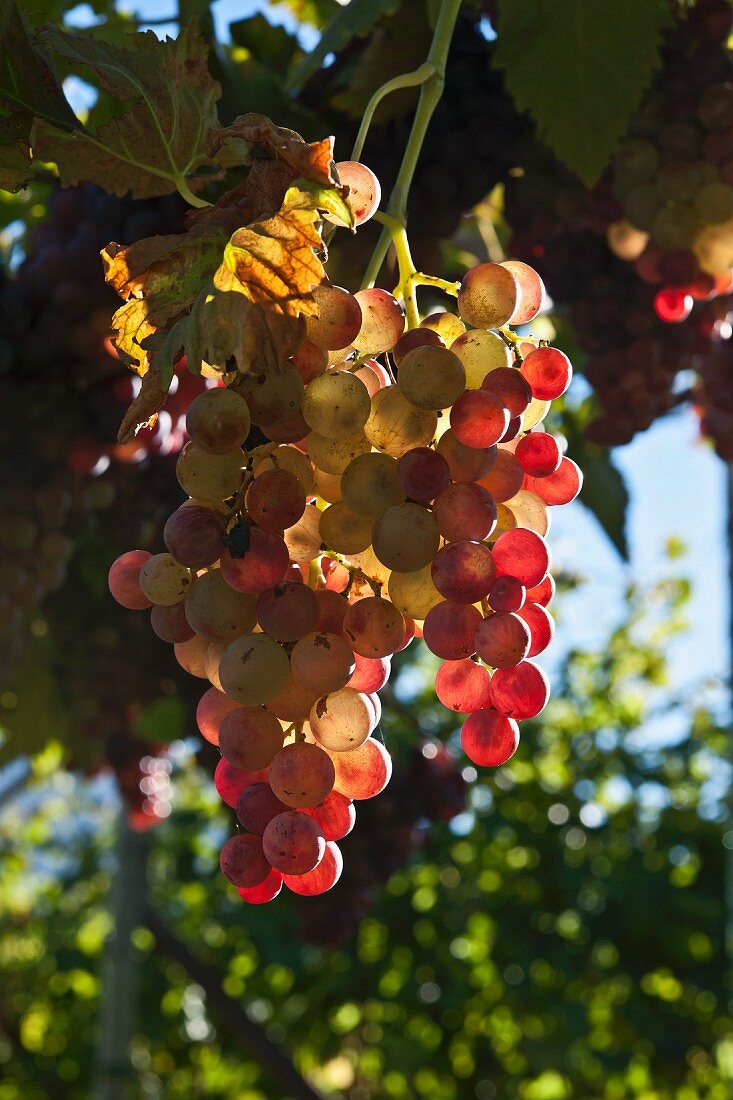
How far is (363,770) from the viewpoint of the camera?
50 centimetres

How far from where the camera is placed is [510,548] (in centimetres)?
50

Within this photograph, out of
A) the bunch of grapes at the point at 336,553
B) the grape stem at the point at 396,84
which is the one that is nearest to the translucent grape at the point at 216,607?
the bunch of grapes at the point at 336,553

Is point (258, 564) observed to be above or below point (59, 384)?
above

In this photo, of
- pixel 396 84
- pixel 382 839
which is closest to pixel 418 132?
pixel 396 84

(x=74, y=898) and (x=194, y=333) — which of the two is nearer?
(x=194, y=333)

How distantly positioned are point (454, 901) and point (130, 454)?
2263 millimetres

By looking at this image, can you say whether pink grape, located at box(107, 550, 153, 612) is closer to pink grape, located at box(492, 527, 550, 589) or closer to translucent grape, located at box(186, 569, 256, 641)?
translucent grape, located at box(186, 569, 256, 641)

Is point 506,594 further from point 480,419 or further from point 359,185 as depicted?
point 359,185

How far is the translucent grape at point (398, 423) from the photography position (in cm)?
50

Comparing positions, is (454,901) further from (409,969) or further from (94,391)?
(94,391)

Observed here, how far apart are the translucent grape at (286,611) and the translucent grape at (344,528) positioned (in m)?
0.04

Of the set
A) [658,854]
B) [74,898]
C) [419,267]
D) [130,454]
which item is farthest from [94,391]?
[74,898]

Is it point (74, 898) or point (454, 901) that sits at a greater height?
point (454, 901)

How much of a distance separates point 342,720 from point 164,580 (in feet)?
0.32
